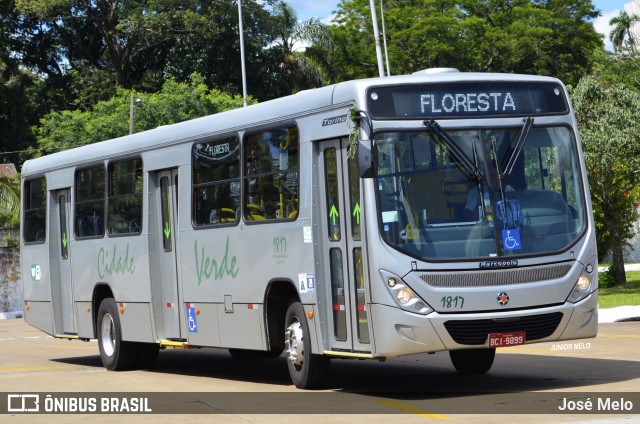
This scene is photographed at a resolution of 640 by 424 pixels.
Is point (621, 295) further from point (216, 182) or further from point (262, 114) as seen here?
point (262, 114)

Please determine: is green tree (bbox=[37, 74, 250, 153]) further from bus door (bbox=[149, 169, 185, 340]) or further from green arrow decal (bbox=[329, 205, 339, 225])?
green arrow decal (bbox=[329, 205, 339, 225])

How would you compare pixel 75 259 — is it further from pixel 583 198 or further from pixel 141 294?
pixel 583 198

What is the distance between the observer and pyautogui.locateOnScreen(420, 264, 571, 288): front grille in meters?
11.9

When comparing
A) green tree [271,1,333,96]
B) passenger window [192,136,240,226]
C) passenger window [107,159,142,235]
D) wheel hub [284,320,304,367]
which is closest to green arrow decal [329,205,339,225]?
wheel hub [284,320,304,367]

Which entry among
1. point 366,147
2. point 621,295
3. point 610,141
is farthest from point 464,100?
point 621,295

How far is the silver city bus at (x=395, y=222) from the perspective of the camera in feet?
39.3

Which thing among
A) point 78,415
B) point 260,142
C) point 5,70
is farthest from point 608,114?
point 5,70

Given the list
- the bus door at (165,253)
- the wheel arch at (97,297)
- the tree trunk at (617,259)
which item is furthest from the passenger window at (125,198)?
the tree trunk at (617,259)

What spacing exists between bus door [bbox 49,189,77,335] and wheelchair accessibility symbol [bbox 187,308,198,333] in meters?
4.10

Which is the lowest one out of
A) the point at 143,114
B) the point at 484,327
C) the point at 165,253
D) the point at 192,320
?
the point at 484,327

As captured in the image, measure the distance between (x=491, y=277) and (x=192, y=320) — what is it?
528cm

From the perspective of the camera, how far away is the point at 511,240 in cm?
1221

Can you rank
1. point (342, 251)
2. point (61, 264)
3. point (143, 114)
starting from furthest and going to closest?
point (143, 114) → point (61, 264) → point (342, 251)

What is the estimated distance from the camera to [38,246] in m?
20.7
